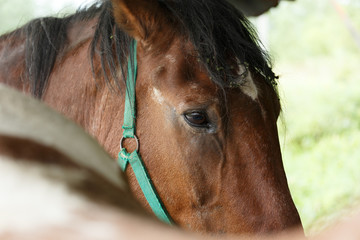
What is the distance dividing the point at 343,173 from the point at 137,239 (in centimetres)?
530

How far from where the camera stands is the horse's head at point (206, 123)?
1426 mm

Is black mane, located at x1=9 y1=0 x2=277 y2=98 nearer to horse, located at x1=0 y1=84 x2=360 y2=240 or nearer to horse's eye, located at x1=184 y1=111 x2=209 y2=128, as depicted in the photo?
horse's eye, located at x1=184 y1=111 x2=209 y2=128

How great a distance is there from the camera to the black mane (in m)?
1.51

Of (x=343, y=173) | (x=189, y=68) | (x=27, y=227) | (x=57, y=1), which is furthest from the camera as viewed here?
(x=343, y=173)

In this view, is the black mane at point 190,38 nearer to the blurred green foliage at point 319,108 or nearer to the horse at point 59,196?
the blurred green foliage at point 319,108

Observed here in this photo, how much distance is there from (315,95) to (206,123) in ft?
21.8

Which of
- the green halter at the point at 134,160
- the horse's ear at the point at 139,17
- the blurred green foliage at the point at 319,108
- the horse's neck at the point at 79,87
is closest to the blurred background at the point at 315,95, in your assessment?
the blurred green foliage at the point at 319,108

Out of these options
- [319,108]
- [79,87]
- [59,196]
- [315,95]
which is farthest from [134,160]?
[315,95]

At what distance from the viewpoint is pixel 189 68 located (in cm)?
150

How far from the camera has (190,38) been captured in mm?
1538

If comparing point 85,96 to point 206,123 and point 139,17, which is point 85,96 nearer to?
point 139,17

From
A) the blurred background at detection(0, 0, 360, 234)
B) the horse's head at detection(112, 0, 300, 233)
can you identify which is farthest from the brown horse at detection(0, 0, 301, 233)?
the blurred background at detection(0, 0, 360, 234)

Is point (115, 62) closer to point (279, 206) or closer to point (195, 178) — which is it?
point (195, 178)

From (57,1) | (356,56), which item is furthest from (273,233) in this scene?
(356,56)
